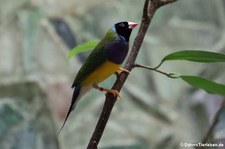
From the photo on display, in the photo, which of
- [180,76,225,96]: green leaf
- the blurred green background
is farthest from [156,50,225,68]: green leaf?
the blurred green background

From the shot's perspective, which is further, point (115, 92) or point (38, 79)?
point (38, 79)

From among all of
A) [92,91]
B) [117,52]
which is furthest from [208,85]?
[92,91]

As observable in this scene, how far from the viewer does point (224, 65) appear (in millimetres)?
1759

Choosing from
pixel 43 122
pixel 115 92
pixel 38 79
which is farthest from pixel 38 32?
pixel 115 92

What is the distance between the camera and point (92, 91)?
5.67ft

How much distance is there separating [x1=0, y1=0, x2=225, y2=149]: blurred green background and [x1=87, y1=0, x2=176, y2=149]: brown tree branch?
106 cm

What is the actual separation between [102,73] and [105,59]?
4cm

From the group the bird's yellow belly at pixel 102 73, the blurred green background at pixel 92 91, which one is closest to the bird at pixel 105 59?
the bird's yellow belly at pixel 102 73

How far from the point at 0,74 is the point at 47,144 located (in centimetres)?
33

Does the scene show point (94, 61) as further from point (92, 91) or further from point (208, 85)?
point (92, 91)

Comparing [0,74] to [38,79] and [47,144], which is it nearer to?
[38,79]

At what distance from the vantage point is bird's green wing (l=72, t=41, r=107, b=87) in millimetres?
912

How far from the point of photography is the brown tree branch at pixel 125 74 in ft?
2.12

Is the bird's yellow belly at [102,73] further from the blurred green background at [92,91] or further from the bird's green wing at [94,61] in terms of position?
the blurred green background at [92,91]
